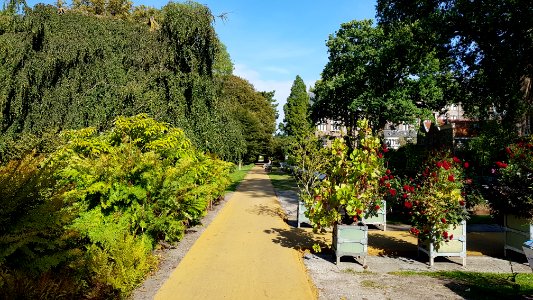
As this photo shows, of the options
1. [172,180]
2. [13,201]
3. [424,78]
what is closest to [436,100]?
[424,78]

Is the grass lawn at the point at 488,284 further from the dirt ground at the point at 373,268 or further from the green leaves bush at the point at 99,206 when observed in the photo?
the green leaves bush at the point at 99,206

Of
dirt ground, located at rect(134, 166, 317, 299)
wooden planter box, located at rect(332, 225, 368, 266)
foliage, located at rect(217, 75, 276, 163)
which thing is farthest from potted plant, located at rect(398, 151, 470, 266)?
foliage, located at rect(217, 75, 276, 163)

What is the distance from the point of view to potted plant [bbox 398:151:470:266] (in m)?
6.95

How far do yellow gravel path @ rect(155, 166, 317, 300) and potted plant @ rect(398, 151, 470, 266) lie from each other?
2629 millimetres

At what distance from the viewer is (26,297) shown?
356cm

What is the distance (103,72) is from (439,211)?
11.3m

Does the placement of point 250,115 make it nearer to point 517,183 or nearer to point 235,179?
point 235,179

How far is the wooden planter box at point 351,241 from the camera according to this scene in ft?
23.9

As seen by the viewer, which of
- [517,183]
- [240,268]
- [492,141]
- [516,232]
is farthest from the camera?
[492,141]

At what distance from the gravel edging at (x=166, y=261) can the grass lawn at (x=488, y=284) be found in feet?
14.6

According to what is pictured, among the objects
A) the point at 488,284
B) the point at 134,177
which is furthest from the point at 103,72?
the point at 488,284

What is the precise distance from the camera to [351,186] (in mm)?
7145

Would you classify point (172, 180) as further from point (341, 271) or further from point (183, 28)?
point (183, 28)

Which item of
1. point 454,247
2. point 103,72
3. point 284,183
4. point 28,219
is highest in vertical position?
point 103,72
